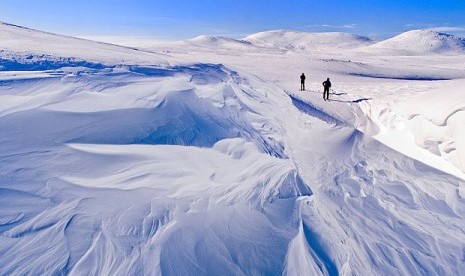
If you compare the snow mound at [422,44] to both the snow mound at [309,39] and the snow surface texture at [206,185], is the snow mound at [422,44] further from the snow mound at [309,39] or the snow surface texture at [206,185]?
the snow surface texture at [206,185]

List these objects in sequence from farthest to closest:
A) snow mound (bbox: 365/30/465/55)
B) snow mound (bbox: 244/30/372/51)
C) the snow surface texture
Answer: snow mound (bbox: 244/30/372/51) < snow mound (bbox: 365/30/465/55) < the snow surface texture

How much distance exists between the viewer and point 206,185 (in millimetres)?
4539

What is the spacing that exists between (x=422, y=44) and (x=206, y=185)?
66442mm

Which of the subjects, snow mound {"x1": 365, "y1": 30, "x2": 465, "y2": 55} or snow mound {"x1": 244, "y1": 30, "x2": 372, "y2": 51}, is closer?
snow mound {"x1": 365, "y1": 30, "x2": 465, "y2": 55}

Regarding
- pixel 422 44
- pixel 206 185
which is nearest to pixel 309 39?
pixel 422 44

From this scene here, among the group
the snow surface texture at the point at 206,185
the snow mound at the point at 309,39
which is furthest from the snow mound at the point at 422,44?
the snow surface texture at the point at 206,185

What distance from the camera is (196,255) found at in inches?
137

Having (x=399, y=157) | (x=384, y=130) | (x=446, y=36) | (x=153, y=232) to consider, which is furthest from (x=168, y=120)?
(x=446, y=36)

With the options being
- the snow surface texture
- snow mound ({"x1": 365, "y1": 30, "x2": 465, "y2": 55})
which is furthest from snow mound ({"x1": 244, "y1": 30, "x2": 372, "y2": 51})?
the snow surface texture

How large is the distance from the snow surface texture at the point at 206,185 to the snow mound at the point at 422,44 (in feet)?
166

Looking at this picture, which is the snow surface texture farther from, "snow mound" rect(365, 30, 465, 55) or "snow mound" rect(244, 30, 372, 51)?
"snow mound" rect(244, 30, 372, 51)

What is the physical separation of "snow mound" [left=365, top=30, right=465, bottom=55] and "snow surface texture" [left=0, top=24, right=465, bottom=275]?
5049 cm

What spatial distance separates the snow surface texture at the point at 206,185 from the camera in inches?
138

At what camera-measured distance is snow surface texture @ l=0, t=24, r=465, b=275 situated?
3.51m
